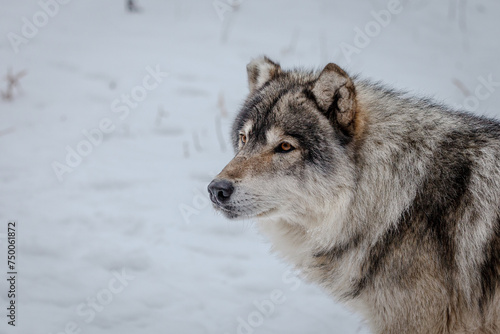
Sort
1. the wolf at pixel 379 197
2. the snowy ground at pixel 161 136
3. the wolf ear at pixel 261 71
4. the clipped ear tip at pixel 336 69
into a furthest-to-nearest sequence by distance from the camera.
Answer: the snowy ground at pixel 161 136, the wolf ear at pixel 261 71, the clipped ear tip at pixel 336 69, the wolf at pixel 379 197

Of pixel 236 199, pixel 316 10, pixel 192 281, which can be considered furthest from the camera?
pixel 316 10

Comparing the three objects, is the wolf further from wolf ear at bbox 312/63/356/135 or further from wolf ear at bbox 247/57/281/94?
wolf ear at bbox 247/57/281/94

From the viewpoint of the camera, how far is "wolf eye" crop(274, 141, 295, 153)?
325 cm

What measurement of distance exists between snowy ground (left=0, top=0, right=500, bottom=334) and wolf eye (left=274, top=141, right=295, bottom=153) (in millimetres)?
1443

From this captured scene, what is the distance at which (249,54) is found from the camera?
8469mm

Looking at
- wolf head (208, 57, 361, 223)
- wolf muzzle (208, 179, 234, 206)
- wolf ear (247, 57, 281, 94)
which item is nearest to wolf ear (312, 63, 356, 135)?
wolf head (208, 57, 361, 223)

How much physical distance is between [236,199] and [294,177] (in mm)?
388

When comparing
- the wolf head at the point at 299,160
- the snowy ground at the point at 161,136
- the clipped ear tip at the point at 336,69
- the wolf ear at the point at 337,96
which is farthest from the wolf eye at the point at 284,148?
the snowy ground at the point at 161,136

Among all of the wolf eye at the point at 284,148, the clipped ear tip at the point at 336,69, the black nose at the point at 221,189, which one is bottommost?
the black nose at the point at 221,189

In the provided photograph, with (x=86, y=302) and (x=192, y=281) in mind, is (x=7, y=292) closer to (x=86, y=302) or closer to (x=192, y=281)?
(x=86, y=302)

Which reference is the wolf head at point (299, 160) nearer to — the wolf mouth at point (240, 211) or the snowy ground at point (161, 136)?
the wolf mouth at point (240, 211)

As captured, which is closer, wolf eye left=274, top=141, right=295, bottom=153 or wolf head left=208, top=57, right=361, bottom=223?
wolf head left=208, top=57, right=361, bottom=223

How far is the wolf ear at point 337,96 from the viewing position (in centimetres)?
311

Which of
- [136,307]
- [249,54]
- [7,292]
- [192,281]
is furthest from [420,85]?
[7,292]
